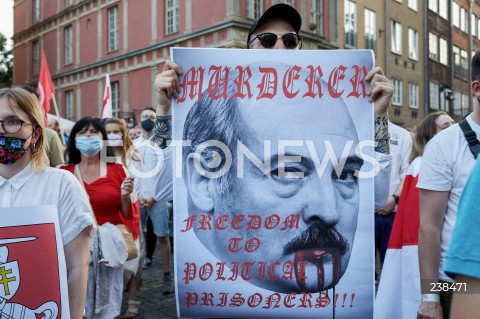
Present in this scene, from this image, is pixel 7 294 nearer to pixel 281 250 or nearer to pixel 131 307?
pixel 281 250

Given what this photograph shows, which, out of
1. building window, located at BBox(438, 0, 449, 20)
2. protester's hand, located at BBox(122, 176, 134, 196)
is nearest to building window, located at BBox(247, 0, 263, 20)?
protester's hand, located at BBox(122, 176, 134, 196)

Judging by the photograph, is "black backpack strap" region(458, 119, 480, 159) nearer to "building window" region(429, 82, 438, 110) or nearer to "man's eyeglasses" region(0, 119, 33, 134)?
"man's eyeglasses" region(0, 119, 33, 134)

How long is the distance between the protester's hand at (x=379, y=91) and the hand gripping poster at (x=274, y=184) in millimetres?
34

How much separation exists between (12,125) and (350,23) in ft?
74.6

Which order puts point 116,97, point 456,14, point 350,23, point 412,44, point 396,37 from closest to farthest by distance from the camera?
point 116,97 → point 350,23 → point 396,37 → point 412,44 → point 456,14

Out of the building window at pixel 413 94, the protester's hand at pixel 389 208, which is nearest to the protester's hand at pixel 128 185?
the protester's hand at pixel 389 208

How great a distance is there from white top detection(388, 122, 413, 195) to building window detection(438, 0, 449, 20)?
97.9 ft

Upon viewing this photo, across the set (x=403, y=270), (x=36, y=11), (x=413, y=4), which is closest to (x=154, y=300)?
(x=403, y=270)

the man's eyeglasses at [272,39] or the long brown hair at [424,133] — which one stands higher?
the man's eyeglasses at [272,39]

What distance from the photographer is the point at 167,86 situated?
2090mm

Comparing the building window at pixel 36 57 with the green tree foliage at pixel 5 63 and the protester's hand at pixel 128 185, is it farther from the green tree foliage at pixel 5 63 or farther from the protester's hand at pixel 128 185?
the protester's hand at pixel 128 185

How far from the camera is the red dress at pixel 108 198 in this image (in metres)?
4.27

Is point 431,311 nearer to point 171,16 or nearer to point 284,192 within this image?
point 284,192

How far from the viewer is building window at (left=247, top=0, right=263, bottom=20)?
58.9 ft
